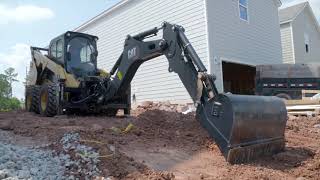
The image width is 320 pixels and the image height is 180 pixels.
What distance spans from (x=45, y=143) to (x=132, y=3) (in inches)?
500

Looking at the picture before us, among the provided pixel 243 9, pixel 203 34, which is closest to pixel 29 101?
pixel 203 34

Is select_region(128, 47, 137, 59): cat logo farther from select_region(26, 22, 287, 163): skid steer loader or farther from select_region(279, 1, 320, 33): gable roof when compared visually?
select_region(279, 1, 320, 33): gable roof

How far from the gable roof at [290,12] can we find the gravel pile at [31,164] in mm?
25613

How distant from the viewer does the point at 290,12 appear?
99.9 ft

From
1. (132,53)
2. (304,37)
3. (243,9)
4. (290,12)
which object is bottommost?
(132,53)

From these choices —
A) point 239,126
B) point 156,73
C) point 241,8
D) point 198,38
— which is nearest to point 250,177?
point 239,126

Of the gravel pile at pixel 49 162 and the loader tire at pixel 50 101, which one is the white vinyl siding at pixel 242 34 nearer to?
the loader tire at pixel 50 101

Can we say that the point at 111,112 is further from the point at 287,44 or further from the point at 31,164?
the point at 287,44

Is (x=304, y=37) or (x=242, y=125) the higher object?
(x=304, y=37)

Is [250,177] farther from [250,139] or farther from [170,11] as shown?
[170,11]

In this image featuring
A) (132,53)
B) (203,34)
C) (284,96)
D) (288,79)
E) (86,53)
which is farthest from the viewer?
(288,79)

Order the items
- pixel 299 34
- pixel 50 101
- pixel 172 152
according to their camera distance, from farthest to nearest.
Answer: pixel 299 34 < pixel 50 101 < pixel 172 152

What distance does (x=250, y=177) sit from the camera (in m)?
5.74

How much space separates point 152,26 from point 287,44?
14.2m
